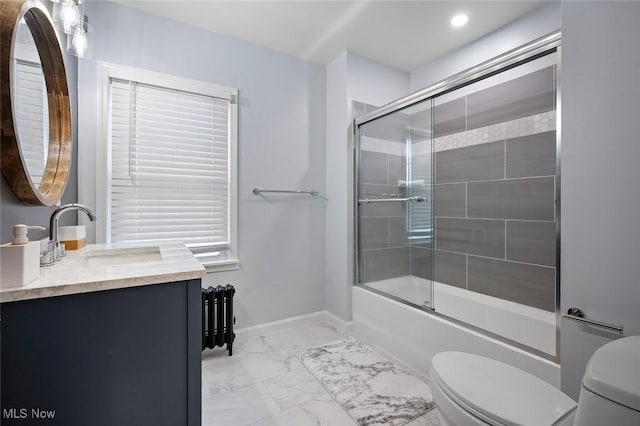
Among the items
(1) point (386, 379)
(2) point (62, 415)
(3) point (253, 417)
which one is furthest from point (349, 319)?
(2) point (62, 415)

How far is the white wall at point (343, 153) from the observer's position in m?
2.50

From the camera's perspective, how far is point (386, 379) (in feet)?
5.81

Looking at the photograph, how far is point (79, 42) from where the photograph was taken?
136 cm

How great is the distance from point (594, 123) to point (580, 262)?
523 mm

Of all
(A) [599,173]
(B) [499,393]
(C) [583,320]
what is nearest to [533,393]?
(B) [499,393]

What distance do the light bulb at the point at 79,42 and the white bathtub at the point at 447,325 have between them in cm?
230

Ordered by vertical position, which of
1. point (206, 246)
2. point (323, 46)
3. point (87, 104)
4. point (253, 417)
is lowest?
point (253, 417)

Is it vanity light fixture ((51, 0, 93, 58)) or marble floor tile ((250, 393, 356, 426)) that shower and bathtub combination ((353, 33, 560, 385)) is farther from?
vanity light fixture ((51, 0, 93, 58))

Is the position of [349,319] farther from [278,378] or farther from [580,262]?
[580,262]

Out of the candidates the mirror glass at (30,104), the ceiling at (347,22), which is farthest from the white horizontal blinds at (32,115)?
the ceiling at (347,22)

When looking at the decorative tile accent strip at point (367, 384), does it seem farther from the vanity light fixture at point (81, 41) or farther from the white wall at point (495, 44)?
the white wall at point (495, 44)

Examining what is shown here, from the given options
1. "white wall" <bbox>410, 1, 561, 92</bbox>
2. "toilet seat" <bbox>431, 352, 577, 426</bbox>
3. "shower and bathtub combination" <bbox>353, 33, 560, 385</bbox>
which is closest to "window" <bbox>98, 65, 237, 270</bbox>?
"shower and bathtub combination" <bbox>353, 33, 560, 385</bbox>

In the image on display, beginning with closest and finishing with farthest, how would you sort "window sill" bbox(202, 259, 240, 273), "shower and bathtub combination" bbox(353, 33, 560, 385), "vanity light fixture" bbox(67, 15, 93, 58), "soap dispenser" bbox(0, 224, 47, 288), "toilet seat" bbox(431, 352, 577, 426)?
"soap dispenser" bbox(0, 224, 47, 288), "toilet seat" bbox(431, 352, 577, 426), "vanity light fixture" bbox(67, 15, 93, 58), "shower and bathtub combination" bbox(353, 33, 560, 385), "window sill" bbox(202, 259, 240, 273)

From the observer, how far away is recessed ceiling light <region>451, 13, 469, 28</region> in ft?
6.69
